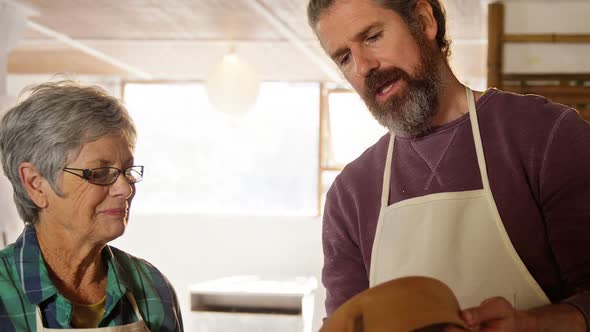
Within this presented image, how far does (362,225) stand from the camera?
1438 millimetres

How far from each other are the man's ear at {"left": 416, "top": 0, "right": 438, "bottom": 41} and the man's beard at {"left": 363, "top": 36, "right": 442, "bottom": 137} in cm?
3

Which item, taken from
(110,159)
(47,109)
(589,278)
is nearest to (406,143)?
(589,278)

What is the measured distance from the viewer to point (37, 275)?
57.8 inches

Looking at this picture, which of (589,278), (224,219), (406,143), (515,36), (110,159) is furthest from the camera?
(224,219)

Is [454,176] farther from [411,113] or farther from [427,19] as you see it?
[427,19]

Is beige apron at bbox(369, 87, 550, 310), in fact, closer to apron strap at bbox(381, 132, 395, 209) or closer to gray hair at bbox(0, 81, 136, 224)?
apron strap at bbox(381, 132, 395, 209)

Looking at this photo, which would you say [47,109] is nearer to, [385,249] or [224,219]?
[385,249]

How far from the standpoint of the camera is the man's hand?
0.97m

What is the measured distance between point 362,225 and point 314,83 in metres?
4.94

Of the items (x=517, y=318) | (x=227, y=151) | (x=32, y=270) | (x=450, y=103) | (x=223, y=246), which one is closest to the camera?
(x=517, y=318)

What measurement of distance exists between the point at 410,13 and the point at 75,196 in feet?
2.70

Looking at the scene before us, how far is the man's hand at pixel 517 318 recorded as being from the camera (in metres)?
0.97

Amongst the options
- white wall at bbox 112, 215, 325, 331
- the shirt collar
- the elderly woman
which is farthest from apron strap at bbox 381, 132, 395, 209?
white wall at bbox 112, 215, 325, 331

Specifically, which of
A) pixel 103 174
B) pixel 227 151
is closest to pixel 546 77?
pixel 103 174
